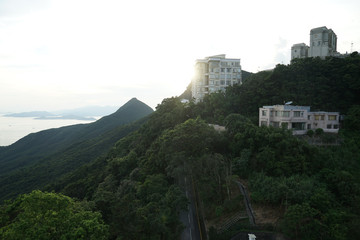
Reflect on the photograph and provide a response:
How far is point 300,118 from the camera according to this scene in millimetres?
22531

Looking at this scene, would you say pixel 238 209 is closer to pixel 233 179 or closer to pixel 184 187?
pixel 233 179

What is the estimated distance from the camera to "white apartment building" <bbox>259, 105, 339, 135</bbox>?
2223 centimetres

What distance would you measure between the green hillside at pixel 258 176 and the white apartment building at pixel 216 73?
37.7ft

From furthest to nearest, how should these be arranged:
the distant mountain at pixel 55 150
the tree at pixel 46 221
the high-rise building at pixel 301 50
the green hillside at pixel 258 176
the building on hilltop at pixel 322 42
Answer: the distant mountain at pixel 55 150 < the high-rise building at pixel 301 50 < the building on hilltop at pixel 322 42 < the green hillside at pixel 258 176 < the tree at pixel 46 221

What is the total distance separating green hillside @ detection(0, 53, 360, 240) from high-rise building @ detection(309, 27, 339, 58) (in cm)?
1203

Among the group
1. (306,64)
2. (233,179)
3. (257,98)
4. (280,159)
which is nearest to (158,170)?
(233,179)

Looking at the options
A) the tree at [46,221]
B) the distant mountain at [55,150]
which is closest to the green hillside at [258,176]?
the tree at [46,221]

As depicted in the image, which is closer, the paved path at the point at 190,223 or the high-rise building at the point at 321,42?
the paved path at the point at 190,223

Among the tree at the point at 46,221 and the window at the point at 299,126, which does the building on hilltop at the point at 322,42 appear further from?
the tree at the point at 46,221

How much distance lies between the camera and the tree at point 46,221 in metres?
8.62

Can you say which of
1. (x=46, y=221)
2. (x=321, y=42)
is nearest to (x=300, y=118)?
(x=46, y=221)

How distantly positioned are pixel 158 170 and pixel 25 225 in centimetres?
1324

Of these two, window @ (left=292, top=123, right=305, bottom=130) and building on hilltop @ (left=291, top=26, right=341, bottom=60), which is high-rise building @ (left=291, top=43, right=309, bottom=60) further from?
window @ (left=292, top=123, right=305, bottom=130)

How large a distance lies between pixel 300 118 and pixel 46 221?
2257 centimetres
